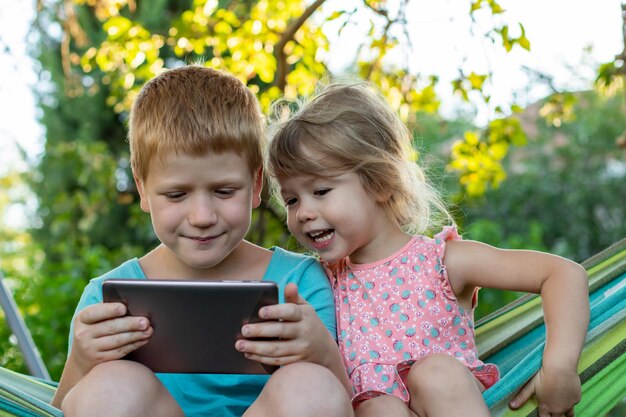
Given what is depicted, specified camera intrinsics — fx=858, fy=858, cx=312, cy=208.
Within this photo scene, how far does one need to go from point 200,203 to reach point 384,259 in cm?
49

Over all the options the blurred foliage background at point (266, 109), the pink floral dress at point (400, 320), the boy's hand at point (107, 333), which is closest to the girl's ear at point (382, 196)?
the pink floral dress at point (400, 320)

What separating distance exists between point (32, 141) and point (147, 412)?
1010cm

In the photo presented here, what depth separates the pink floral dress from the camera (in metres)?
1.94

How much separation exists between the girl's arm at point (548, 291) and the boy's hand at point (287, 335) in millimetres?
435

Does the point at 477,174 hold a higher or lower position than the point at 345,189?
lower

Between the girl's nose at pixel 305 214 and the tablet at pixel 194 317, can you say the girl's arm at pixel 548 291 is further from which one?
the tablet at pixel 194 317

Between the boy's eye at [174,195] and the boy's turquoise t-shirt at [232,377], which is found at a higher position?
the boy's eye at [174,195]

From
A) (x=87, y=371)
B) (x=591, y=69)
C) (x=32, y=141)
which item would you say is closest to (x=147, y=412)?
(x=87, y=371)

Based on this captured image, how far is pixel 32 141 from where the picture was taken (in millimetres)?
11047

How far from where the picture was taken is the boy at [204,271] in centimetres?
156

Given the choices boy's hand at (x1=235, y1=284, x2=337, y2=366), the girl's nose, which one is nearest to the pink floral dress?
the girl's nose

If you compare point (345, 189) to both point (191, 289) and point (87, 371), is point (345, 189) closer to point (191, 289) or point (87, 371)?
point (191, 289)

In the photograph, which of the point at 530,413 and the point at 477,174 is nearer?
the point at 530,413

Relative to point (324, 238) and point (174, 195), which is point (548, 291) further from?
point (174, 195)
